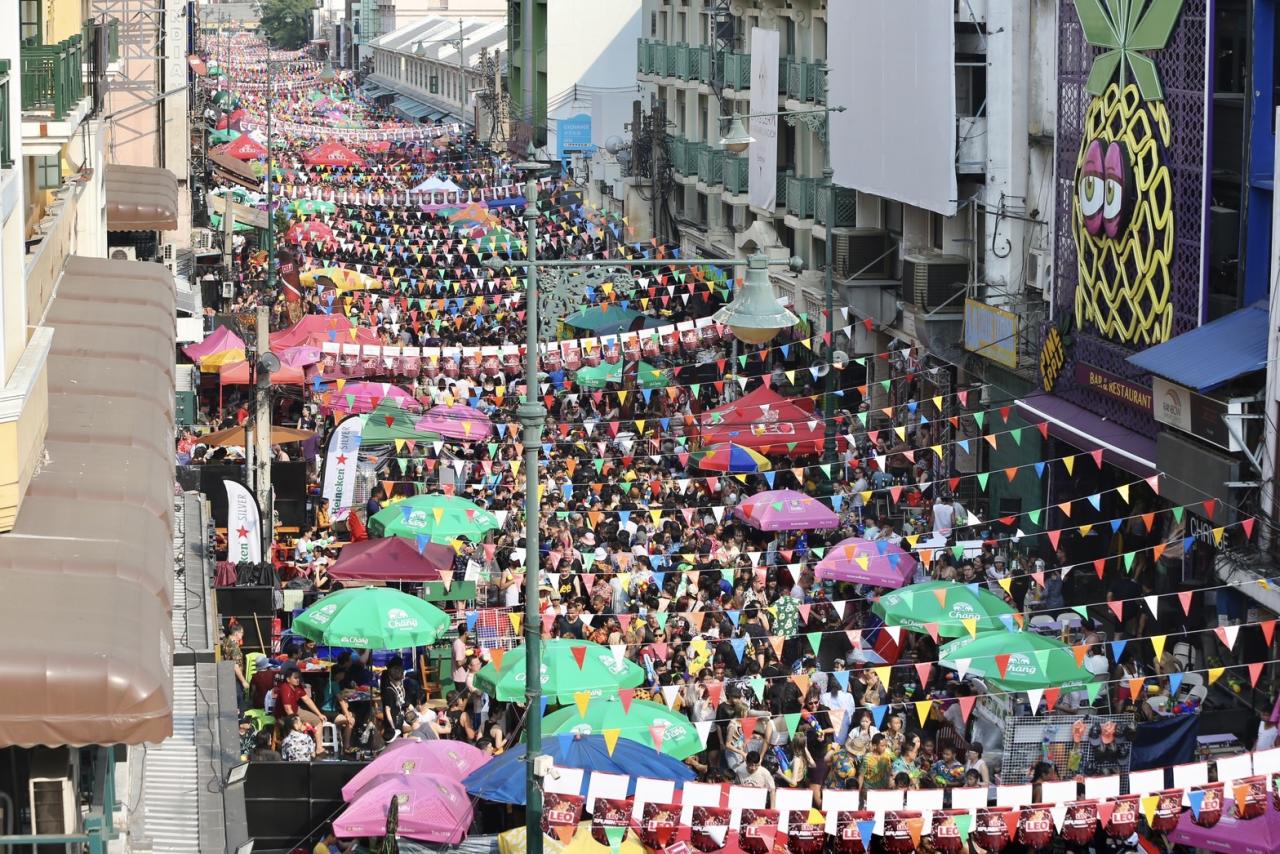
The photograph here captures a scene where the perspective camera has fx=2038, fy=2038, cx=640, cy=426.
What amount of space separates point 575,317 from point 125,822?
2883 cm

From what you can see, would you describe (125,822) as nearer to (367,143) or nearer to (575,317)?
(575,317)

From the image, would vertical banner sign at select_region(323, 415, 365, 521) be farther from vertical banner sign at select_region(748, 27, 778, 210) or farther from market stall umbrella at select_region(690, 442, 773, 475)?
vertical banner sign at select_region(748, 27, 778, 210)

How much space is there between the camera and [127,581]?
39.2 ft

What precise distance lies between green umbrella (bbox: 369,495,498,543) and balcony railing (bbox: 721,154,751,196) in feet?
79.1

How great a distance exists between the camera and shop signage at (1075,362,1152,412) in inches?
1027

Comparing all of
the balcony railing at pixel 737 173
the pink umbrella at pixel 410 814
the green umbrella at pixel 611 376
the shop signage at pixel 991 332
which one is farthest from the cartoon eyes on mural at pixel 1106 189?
the balcony railing at pixel 737 173

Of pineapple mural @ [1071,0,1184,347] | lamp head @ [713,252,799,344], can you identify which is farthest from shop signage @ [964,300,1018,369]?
lamp head @ [713,252,799,344]

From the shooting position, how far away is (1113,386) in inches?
1064

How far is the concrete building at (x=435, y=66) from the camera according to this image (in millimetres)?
107625

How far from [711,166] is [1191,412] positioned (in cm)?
3034

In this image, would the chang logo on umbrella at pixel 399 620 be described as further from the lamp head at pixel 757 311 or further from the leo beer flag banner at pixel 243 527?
the lamp head at pixel 757 311

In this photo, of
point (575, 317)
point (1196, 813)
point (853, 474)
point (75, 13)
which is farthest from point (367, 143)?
point (1196, 813)

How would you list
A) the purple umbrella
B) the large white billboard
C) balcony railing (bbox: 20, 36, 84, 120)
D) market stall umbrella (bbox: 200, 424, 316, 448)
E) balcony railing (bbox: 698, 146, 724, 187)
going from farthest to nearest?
1. balcony railing (bbox: 698, 146, 724, 187)
2. the large white billboard
3. market stall umbrella (bbox: 200, 424, 316, 448)
4. the purple umbrella
5. balcony railing (bbox: 20, 36, 84, 120)

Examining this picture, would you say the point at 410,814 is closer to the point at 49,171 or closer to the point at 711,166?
the point at 49,171
